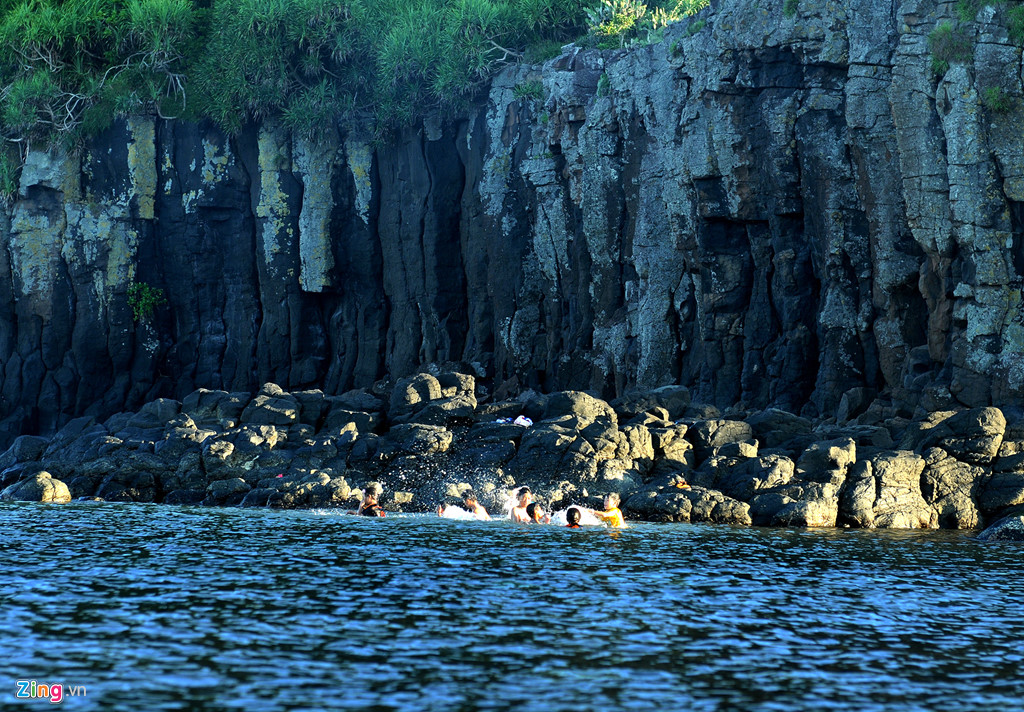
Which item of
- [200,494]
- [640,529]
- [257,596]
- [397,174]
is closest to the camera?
[257,596]

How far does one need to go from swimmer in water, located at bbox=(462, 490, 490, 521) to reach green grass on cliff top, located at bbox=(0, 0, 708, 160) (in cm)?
2511

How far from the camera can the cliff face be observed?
38000 mm

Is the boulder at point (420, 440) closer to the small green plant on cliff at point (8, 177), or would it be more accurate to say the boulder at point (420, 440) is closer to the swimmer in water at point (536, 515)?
the swimmer in water at point (536, 515)

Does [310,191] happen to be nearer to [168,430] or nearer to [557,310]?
[557,310]

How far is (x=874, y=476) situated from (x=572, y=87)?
24.4 metres

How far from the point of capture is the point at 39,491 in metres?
37.9

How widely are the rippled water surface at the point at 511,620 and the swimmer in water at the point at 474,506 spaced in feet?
15.3

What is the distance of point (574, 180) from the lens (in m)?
50.6

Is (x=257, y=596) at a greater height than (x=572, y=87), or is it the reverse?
(x=572, y=87)

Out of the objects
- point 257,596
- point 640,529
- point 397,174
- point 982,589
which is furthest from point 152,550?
point 397,174

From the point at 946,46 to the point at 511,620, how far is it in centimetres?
2671

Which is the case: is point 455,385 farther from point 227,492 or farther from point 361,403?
point 227,492

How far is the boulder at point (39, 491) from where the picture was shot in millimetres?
37844
